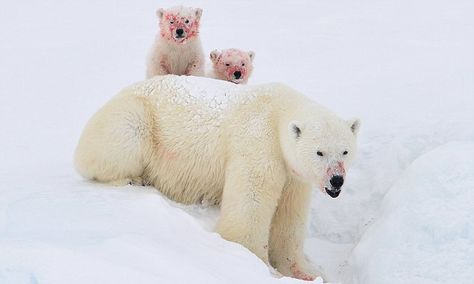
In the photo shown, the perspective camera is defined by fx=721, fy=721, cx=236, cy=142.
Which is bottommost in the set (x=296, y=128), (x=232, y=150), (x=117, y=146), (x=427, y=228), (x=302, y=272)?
(x=302, y=272)

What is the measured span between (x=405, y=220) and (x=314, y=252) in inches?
44.2

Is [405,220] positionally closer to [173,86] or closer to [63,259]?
[173,86]

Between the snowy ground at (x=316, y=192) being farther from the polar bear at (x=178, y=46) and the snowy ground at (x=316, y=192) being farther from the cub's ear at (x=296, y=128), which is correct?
the polar bear at (x=178, y=46)

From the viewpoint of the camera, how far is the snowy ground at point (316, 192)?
394 cm

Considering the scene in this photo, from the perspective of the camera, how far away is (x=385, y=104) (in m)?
8.16

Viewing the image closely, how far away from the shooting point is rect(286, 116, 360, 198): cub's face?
4.97 metres

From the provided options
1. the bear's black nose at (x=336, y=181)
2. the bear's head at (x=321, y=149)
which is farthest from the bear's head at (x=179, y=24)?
the bear's black nose at (x=336, y=181)

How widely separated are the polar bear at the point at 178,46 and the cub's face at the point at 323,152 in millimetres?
2354

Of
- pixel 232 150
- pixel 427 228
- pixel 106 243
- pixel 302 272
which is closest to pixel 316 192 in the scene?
pixel 302 272

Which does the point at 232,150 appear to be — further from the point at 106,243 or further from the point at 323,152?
the point at 106,243

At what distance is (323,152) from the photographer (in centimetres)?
505

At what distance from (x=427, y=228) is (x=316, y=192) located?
166 centimetres

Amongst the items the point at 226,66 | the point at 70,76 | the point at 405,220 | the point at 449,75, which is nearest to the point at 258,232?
the point at 405,220

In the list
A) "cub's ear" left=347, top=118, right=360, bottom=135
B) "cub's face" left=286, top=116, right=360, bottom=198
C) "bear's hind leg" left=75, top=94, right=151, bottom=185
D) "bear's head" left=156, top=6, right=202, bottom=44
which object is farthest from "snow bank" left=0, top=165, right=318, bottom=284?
"bear's head" left=156, top=6, right=202, bottom=44
